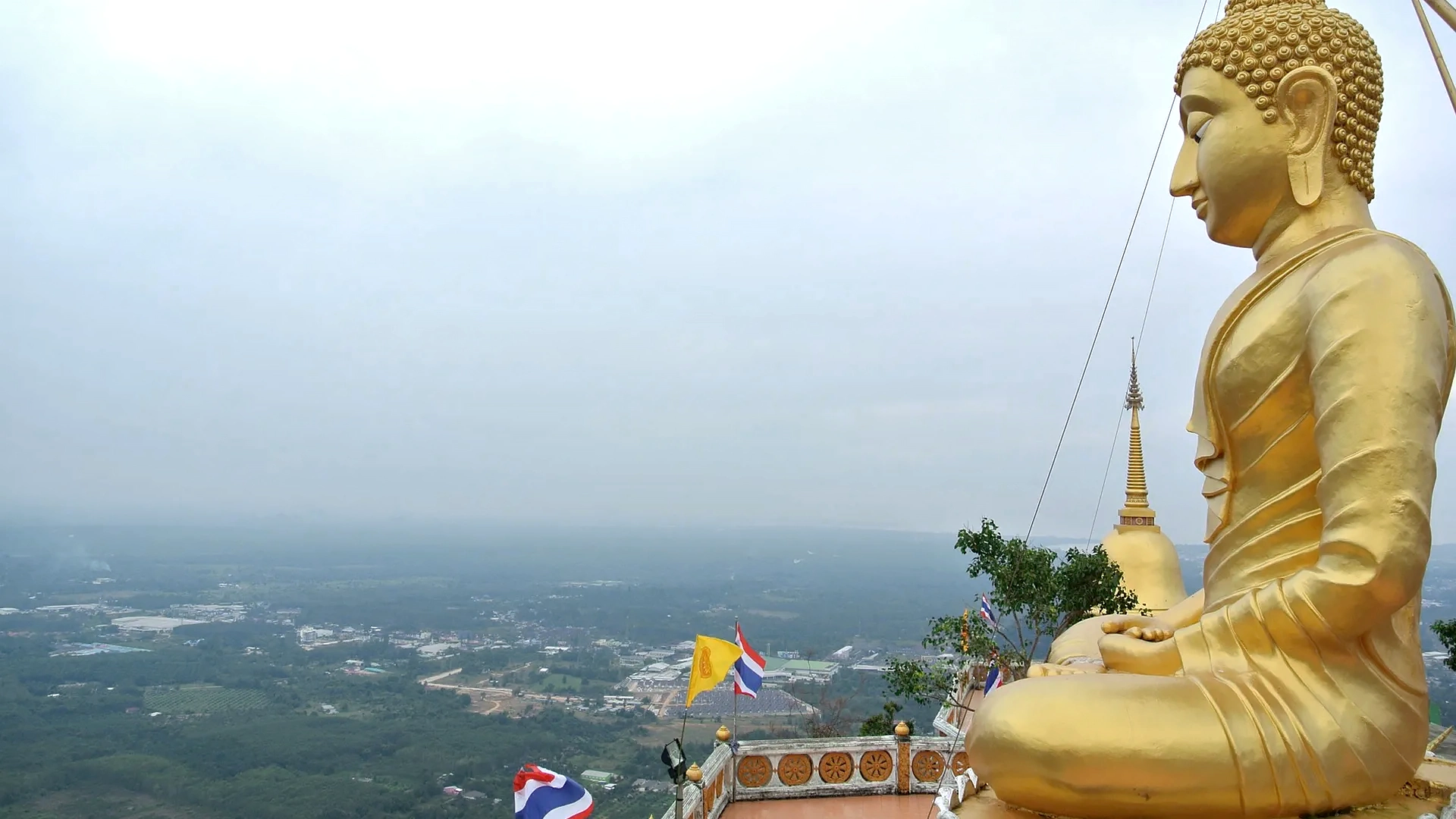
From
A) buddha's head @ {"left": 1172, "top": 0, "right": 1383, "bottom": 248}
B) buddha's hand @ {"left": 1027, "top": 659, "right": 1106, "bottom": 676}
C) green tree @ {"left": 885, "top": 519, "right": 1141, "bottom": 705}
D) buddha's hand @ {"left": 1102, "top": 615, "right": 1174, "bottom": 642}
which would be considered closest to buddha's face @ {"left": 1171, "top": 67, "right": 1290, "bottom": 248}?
buddha's head @ {"left": 1172, "top": 0, "right": 1383, "bottom": 248}

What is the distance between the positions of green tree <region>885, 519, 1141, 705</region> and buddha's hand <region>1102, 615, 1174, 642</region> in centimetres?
627

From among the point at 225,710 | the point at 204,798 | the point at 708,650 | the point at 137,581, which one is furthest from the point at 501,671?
the point at 137,581

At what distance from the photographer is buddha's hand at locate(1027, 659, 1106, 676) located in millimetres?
4938

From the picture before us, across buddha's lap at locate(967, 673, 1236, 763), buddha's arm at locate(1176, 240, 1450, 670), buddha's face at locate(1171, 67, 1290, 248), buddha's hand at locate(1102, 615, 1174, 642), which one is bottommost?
buddha's lap at locate(967, 673, 1236, 763)

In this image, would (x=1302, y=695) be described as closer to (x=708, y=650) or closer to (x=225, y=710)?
(x=708, y=650)

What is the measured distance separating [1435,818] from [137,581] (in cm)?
12724

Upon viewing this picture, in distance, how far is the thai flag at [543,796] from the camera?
7.73 meters

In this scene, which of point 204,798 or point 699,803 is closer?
point 699,803

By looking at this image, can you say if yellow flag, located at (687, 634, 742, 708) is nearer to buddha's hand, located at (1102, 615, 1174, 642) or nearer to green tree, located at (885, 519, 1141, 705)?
green tree, located at (885, 519, 1141, 705)

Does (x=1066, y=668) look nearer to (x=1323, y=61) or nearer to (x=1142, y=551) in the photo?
(x=1323, y=61)

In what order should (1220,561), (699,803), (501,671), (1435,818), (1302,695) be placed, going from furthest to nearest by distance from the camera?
(501,671)
(699,803)
(1220,561)
(1302,695)
(1435,818)

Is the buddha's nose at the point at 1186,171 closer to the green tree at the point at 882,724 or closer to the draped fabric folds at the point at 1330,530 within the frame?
the draped fabric folds at the point at 1330,530

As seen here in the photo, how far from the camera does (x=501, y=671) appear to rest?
60594 mm

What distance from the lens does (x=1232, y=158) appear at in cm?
513
